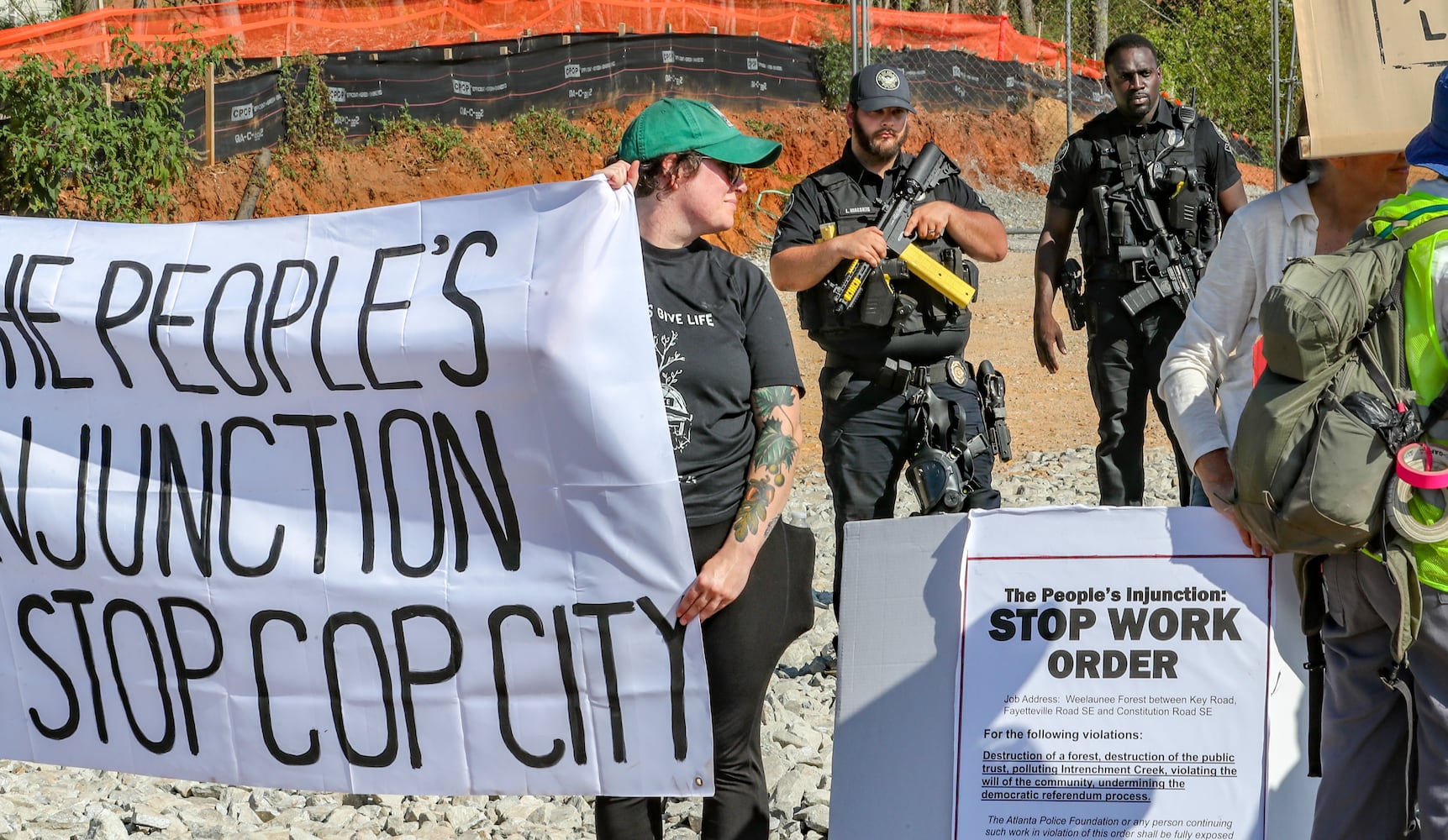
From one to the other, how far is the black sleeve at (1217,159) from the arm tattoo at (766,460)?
3.22 m

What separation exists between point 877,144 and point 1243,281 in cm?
218

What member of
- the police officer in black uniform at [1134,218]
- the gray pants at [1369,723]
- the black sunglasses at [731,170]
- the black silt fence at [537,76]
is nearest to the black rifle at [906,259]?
the police officer in black uniform at [1134,218]

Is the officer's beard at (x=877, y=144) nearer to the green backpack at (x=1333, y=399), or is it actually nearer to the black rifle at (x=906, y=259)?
the black rifle at (x=906, y=259)

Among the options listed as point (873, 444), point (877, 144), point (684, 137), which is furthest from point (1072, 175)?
point (684, 137)

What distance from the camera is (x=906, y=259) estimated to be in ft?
17.4

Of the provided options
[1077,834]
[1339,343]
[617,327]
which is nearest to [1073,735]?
[1077,834]

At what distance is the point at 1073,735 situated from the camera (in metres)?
3.32

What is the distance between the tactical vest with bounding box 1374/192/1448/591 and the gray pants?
0.10 metres

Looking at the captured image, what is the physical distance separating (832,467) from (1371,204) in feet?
8.18

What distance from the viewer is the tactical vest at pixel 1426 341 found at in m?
2.61

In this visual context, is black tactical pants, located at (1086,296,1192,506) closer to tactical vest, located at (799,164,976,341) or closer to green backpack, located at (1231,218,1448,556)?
tactical vest, located at (799,164,976,341)

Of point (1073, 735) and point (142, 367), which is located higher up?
point (142, 367)

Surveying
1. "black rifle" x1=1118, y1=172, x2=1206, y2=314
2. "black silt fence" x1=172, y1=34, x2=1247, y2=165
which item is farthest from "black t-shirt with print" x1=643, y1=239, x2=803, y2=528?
"black silt fence" x1=172, y1=34, x2=1247, y2=165

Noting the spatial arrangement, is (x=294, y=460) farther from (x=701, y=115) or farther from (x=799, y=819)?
(x=799, y=819)
